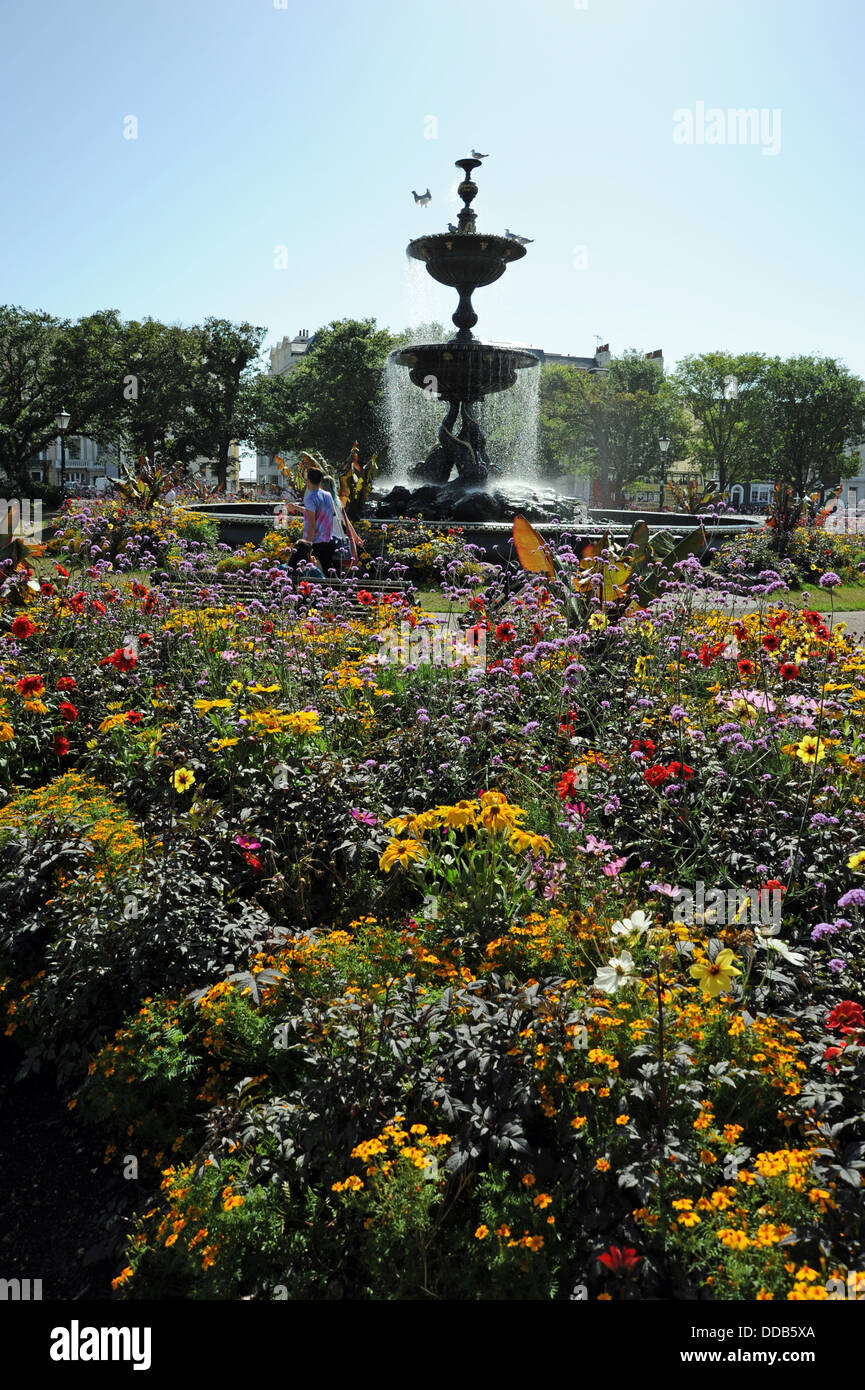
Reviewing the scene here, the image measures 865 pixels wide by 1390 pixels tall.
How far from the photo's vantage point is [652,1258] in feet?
6.21

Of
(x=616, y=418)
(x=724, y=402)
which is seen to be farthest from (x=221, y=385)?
(x=724, y=402)

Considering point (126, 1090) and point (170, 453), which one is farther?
point (170, 453)

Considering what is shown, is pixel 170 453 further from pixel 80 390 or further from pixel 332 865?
pixel 332 865

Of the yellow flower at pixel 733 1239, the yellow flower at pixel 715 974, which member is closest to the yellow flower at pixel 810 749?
the yellow flower at pixel 715 974

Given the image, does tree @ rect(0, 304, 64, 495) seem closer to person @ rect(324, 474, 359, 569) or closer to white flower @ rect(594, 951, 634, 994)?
person @ rect(324, 474, 359, 569)

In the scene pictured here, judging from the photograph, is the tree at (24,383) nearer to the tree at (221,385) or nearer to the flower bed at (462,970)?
the tree at (221,385)

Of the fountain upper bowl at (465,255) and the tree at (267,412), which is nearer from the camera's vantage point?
the fountain upper bowl at (465,255)


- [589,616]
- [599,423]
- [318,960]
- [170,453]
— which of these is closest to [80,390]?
[170,453]

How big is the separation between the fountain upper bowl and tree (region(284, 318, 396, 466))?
2762 centimetres

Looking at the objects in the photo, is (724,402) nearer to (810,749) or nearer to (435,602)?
(435,602)

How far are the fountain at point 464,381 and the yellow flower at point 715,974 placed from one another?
12.3 meters

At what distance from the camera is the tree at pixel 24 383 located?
37406 millimetres
